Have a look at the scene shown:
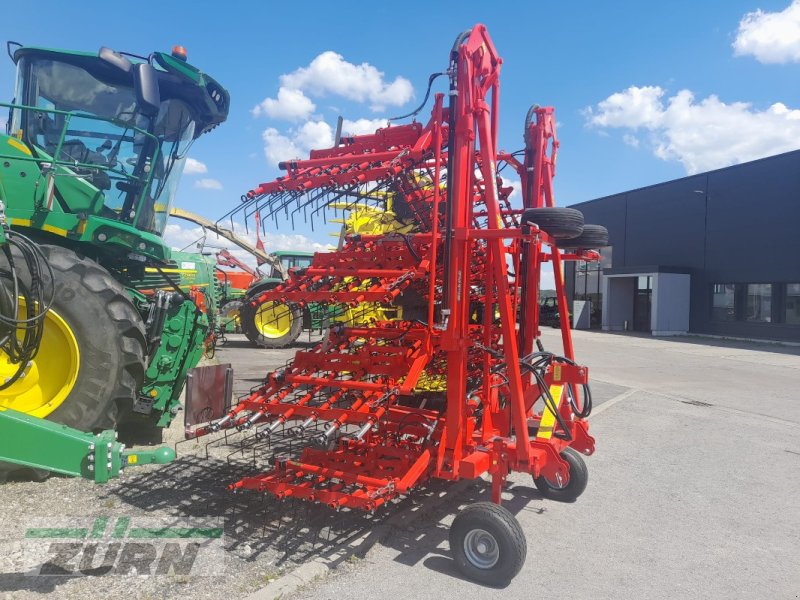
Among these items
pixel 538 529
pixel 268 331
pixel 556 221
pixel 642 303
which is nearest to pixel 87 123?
pixel 556 221

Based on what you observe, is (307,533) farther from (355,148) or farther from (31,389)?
(355,148)

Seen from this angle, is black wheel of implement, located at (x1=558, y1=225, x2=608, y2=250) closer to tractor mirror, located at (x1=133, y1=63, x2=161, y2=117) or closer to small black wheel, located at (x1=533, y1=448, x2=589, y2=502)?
small black wheel, located at (x1=533, y1=448, x2=589, y2=502)

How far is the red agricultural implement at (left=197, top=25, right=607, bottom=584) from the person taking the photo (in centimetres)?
384

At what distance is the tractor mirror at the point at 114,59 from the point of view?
201 inches

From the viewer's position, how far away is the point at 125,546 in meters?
3.62

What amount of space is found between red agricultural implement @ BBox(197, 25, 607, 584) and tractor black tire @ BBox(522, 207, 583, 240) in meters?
0.01

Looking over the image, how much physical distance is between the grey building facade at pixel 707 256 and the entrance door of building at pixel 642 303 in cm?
5

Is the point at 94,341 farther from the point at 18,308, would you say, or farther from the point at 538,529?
the point at 538,529

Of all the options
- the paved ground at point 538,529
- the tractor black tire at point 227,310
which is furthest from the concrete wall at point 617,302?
the paved ground at point 538,529

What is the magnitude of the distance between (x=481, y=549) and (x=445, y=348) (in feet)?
4.22

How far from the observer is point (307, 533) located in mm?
3949

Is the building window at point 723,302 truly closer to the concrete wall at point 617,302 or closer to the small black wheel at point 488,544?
the concrete wall at point 617,302

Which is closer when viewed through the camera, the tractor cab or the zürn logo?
the zürn logo

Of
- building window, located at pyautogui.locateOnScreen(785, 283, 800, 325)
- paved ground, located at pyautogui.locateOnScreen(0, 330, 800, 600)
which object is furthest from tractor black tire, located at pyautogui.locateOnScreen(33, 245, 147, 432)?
building window, located at pyautogui.locateOnScreen(785, 283, 800, 325)
